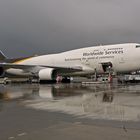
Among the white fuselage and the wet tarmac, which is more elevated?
the white fuselage

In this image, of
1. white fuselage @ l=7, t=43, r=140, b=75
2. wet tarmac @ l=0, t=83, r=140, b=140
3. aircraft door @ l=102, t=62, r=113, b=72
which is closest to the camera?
wet tarmac @ l=0, t=83, r=140, b=140

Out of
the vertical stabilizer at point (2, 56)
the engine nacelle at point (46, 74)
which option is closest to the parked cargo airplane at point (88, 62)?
the engine nacelle at point (46, 74)

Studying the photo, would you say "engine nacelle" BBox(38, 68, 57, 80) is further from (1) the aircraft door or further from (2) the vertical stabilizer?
(2) the vertical stabilizer

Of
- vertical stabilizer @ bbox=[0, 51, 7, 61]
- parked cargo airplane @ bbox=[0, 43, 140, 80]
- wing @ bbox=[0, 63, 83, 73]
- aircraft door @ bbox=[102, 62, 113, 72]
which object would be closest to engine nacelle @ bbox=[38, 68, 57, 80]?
parked cargo airplane @ bbox=[0, 43, 140, 80]

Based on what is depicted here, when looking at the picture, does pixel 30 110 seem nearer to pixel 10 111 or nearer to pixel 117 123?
pixel 10 111

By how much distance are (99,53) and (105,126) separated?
2556 centimetres

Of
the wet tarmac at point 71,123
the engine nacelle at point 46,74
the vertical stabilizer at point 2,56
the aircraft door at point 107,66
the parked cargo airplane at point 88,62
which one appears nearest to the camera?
the wet tarmac at point 71,123

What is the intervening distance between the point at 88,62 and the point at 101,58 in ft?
5.76

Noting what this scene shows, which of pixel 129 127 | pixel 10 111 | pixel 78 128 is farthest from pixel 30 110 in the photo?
pixel 129 127

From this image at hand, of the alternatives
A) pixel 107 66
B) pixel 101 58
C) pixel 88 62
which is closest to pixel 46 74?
pixel 88 62

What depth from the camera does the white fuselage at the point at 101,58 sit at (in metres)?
30.5

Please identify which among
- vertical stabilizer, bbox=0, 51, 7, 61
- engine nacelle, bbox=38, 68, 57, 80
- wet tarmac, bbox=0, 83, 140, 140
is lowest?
wet tarmac, bbox=0, 83, 140, 140

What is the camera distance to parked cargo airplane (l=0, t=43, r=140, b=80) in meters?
30.7

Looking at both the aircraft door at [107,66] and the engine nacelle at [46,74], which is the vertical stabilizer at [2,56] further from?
the aircraft door at [107,66]
